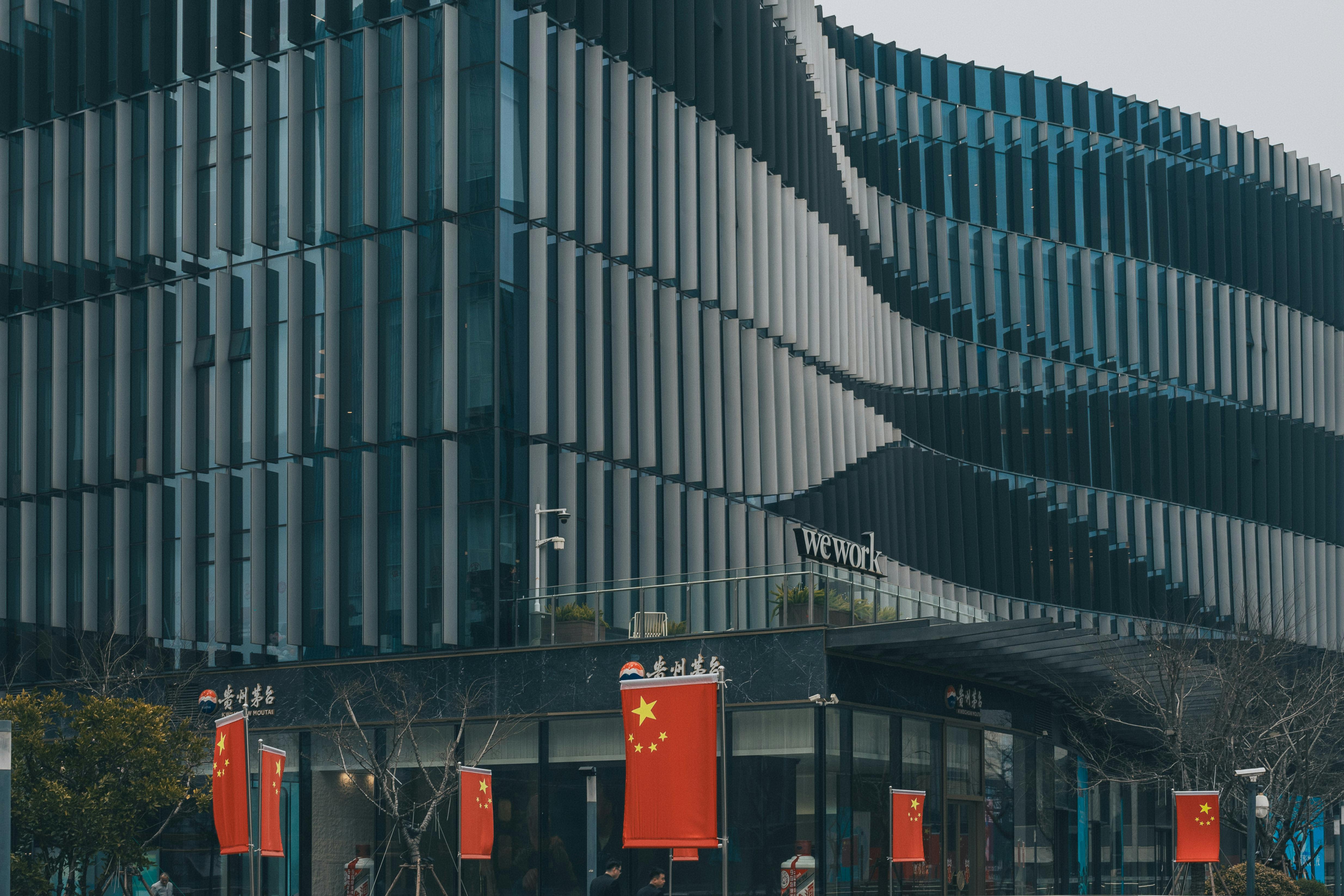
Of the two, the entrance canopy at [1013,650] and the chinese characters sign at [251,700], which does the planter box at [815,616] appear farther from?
the chinese characters sign at [251,700]

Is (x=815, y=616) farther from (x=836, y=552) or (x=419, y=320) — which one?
(x=419, y=320)

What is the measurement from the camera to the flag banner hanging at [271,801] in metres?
26.8

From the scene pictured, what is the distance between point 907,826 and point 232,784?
12.6 m

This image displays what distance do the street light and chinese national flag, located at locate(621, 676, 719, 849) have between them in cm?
1987

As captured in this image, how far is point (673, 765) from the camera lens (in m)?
17.7

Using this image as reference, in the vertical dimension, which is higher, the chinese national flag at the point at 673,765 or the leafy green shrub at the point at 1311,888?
the chinese national flag at the point at 673,765

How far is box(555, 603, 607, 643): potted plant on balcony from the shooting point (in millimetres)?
35781

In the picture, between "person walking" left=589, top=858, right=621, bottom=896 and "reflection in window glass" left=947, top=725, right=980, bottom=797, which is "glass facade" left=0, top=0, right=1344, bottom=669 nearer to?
"reflection in window glass" left=947, top=725, right=980, bottom=797

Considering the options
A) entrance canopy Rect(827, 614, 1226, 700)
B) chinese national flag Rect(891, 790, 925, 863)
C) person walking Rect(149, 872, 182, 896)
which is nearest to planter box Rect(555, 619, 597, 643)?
entrance canopy Rect(827, 614, 1226, 700)

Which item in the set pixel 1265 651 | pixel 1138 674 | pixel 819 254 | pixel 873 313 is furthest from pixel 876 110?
pixel 1138 674

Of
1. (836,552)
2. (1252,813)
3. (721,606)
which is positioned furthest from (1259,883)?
(721,606)

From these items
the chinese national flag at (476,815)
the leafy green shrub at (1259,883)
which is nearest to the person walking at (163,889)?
the chinese national flag at (476,815)

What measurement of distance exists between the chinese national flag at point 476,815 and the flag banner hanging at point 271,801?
2.99 meters

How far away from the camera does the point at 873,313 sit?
64562 millimetres
